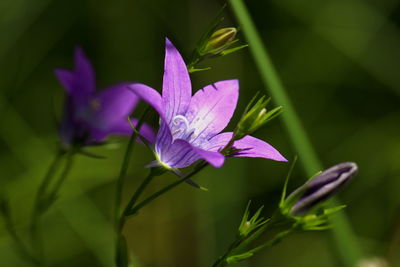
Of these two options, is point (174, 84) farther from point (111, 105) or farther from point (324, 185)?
point (111, 105)

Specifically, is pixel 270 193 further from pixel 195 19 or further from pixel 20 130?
pixel 20 130

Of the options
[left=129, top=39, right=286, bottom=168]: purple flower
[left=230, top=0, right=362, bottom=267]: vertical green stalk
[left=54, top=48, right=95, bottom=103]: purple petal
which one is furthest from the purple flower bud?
[left=54, top=48, right=95, bottom=103]: purple petal

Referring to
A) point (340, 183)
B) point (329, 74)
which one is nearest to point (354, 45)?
point (329, 74)

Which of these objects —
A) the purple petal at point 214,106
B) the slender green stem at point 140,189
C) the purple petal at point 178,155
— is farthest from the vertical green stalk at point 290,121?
the slender green stem at point 140,189

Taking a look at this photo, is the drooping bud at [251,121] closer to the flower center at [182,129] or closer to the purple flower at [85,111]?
the flower center at [182,129]

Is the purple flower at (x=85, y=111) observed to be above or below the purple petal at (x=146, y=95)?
below

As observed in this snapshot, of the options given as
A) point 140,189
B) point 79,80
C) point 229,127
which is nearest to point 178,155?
point 140,189

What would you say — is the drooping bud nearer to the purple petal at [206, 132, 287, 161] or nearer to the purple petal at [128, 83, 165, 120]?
the purple petal at [206, 132, 287, 161]
